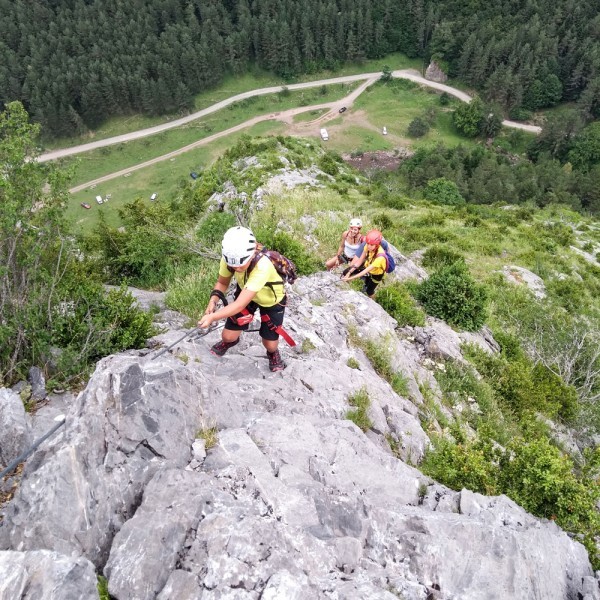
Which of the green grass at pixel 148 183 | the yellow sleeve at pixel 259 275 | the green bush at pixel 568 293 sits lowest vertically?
the green grass at pixel 148 183

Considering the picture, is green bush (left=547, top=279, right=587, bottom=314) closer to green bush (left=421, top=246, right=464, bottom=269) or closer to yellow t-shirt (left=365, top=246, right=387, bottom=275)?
green bush (left=421, top=246, right=464, bottom=269)

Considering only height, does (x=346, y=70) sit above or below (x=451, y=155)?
above

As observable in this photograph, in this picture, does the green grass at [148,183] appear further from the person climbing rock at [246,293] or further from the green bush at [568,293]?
the person climbing rock at [246,293]

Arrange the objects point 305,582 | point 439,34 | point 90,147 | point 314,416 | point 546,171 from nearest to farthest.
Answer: point 305,582, point 314,416, point 546,171, point 90,147, point 439,34

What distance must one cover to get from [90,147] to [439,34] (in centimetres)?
7145

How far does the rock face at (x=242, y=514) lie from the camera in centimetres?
482

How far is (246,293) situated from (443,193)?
158 feet

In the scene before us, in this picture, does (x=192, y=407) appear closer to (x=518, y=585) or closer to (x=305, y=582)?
(x=305, y=582)

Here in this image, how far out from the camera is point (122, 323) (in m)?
8.92

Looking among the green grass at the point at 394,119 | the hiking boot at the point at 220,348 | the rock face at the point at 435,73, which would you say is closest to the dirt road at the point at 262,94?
the rock face at the point at 435,73

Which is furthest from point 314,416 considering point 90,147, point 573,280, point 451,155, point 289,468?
point 90,147

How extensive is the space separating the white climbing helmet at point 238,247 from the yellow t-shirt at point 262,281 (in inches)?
11.0

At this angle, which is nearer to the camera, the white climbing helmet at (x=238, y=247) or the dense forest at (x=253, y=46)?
the white climbing helmet at (x=238, y=247)

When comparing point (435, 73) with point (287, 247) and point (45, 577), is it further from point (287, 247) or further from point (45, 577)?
point (45, 577)
